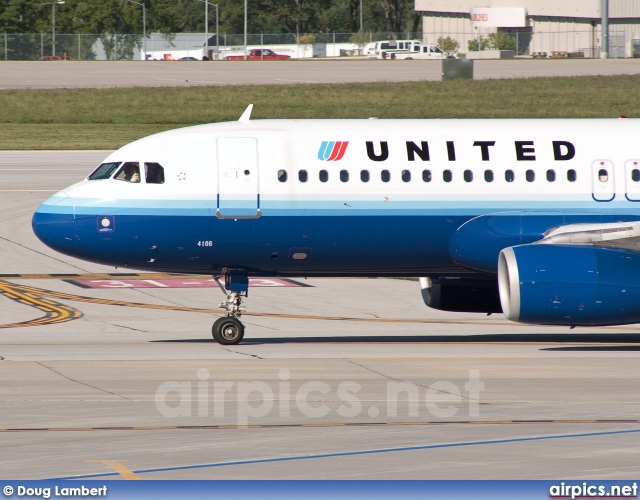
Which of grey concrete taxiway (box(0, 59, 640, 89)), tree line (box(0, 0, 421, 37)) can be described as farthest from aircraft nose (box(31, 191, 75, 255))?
tree line (box(0, 0, 421, 37))

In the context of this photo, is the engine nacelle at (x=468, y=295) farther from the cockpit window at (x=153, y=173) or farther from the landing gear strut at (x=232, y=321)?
the cockpit window at (x=153, y=173)

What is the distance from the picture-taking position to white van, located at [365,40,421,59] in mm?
134125

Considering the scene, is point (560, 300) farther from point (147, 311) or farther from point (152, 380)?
point (147, 311)

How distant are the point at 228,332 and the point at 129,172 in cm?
356

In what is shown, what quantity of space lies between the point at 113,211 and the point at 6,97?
57.9 metres

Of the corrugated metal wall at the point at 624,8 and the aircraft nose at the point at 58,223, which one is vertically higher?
the corrugated metal wall at the point at 624,8

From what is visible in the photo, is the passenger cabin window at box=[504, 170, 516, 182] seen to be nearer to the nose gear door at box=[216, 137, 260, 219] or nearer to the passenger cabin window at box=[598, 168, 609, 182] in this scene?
the passenger cabin window at box=[598, 168, 609, 182]

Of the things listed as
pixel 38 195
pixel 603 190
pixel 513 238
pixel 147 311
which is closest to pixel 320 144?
pixel 513 238

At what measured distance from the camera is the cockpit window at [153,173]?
22.2 metres

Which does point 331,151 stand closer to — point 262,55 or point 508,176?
point 508,176

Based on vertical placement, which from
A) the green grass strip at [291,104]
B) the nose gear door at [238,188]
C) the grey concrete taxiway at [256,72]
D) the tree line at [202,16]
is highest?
the tree line at [202,16]

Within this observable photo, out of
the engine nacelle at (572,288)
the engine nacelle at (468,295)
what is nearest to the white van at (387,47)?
the engine nacelle at (468,295)

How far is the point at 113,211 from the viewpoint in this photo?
21922 millimetres

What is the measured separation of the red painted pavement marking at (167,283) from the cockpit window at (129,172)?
928 centimetres
